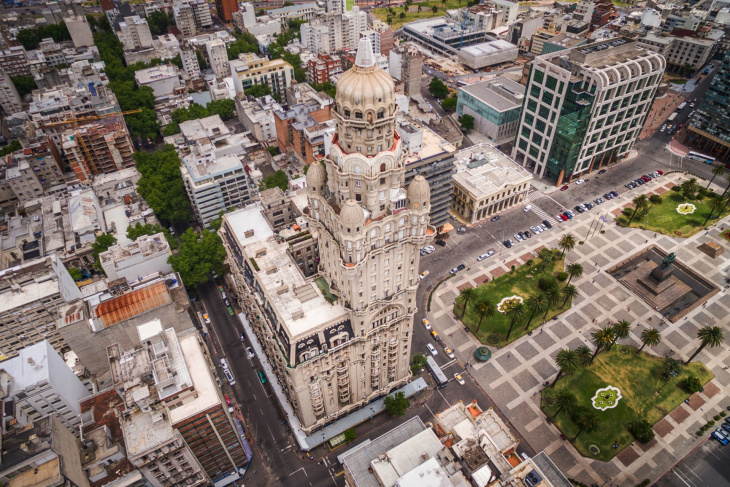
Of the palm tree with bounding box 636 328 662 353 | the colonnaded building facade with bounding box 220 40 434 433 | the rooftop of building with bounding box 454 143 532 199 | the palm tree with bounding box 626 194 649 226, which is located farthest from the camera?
the rooftop of building with bounding box 454 143 532 199

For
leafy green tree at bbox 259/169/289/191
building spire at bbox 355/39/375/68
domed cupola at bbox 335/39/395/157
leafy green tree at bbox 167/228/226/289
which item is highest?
building spire at bbox 355/39/375/68

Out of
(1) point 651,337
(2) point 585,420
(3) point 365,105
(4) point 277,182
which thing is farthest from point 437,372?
(4) point 277,182

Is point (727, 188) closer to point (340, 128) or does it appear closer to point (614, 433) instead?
point (614, 433)

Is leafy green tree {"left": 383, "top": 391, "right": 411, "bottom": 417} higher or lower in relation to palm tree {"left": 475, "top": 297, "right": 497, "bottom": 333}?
lower

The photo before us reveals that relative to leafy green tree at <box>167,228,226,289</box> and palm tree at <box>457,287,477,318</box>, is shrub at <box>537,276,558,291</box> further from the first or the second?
leafy green tree at <box>167,228,226,289</box>

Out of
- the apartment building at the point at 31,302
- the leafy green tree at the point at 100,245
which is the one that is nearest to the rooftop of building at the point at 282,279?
the apartment building at the point at 31,302

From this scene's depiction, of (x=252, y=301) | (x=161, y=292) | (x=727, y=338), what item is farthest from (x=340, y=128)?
(x=727, y=338)

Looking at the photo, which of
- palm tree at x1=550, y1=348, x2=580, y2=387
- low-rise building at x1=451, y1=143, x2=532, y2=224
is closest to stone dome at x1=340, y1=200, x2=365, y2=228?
palm tree at x1=550, y1=348, x2=580, y2=387
